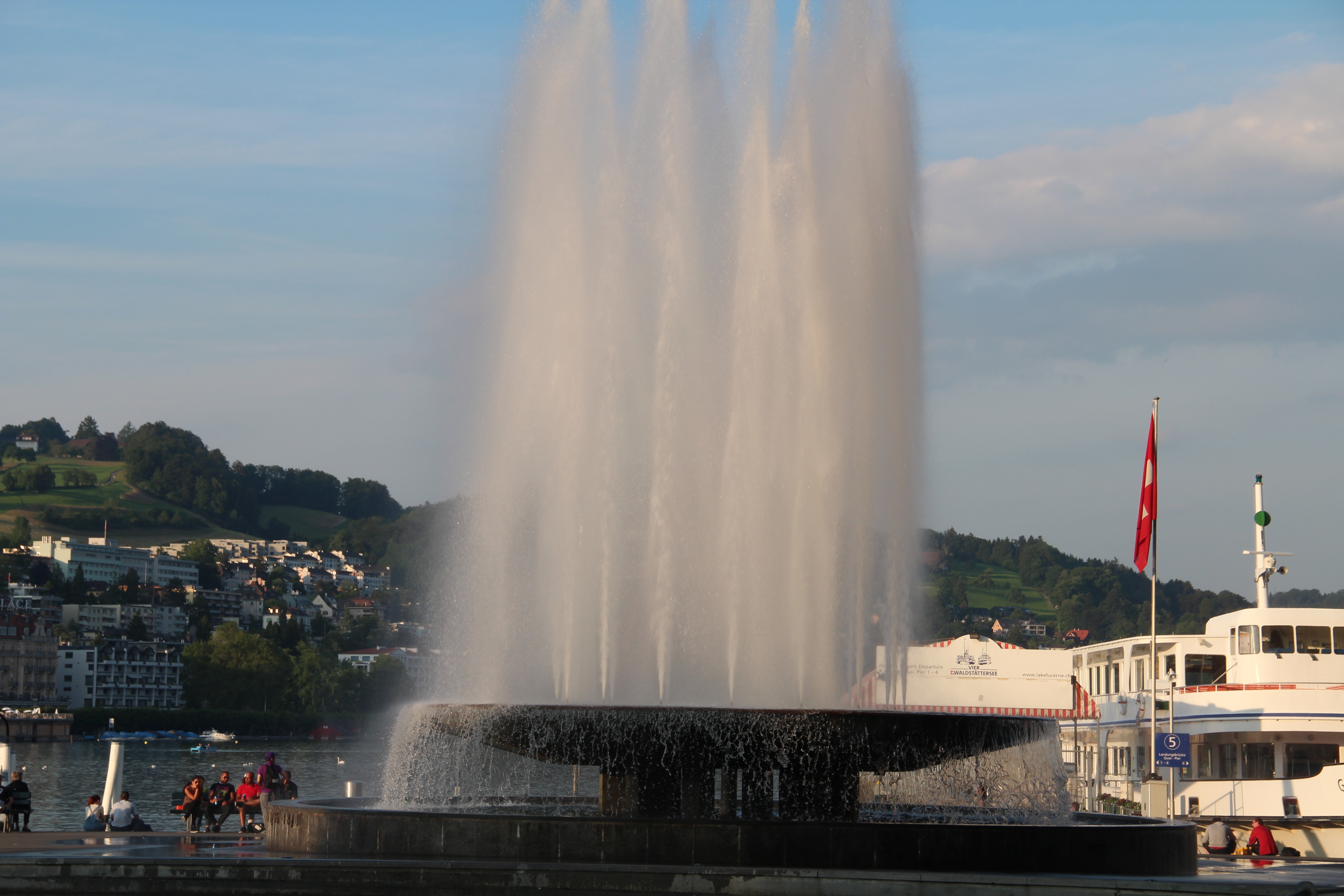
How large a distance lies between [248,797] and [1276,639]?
86.5 ft

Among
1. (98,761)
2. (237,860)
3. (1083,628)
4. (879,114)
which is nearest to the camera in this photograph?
(237,860)

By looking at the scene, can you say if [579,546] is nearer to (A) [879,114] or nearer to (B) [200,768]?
(A) [879,114]

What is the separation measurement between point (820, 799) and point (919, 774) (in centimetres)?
429

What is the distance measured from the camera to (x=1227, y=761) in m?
35.6

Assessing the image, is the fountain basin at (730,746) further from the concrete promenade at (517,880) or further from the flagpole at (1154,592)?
the flagpole at (1154,592)

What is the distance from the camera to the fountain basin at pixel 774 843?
13.4 m

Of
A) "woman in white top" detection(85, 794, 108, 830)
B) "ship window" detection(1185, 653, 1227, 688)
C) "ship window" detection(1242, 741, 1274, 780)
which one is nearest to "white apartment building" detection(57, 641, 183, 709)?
"ship window" detection(1185, 653, 1227, 688)

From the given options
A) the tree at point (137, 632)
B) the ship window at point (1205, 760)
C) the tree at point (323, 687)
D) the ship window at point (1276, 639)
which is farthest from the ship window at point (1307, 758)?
the tree at point (137, 632)

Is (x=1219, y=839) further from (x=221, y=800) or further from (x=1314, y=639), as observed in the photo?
(x=221, y=800)

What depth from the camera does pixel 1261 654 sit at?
1425 inches

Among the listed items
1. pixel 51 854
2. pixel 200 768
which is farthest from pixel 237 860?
pixel 200 768

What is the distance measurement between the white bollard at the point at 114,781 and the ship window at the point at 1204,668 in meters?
27.5

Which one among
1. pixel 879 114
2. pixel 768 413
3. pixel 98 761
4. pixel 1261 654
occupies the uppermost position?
pixel 879 114

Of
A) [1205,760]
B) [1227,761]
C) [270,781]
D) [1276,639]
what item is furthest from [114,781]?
[1276,639]
